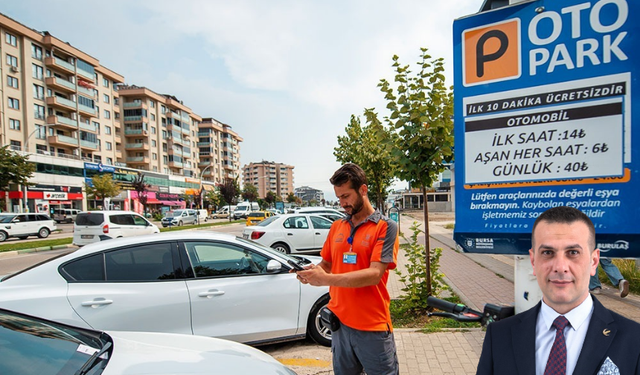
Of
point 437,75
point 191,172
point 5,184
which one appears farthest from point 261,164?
point 437,75

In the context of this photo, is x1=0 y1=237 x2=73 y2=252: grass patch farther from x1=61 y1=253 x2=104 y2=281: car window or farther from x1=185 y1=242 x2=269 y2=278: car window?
x1=185 y1=242 x2=269 y2=278: car window

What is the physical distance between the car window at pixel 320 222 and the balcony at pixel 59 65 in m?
49.0

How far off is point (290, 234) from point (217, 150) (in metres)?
86.9

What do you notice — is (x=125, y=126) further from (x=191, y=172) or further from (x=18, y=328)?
(x=18, y=328)

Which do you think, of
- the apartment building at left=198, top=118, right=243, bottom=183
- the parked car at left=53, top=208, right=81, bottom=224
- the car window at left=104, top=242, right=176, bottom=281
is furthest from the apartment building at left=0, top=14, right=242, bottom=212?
the car window at left=104, top=242, right=176, bottom=281

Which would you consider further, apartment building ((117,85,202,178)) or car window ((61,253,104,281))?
apartment building ((117,85,202,178))

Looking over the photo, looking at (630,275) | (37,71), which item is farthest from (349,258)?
(37,71)

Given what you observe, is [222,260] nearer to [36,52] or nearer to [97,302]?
[97,302]

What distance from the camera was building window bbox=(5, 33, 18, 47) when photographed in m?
39.2

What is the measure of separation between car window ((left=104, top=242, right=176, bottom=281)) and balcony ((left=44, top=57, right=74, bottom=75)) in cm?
5353

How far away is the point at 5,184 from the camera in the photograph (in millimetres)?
22219

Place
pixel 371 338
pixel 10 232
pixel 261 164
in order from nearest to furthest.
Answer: pixel 371 338, pixel 10 232, pixel 261 164

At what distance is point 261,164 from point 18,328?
15772cm

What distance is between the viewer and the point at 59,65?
45.2 m
